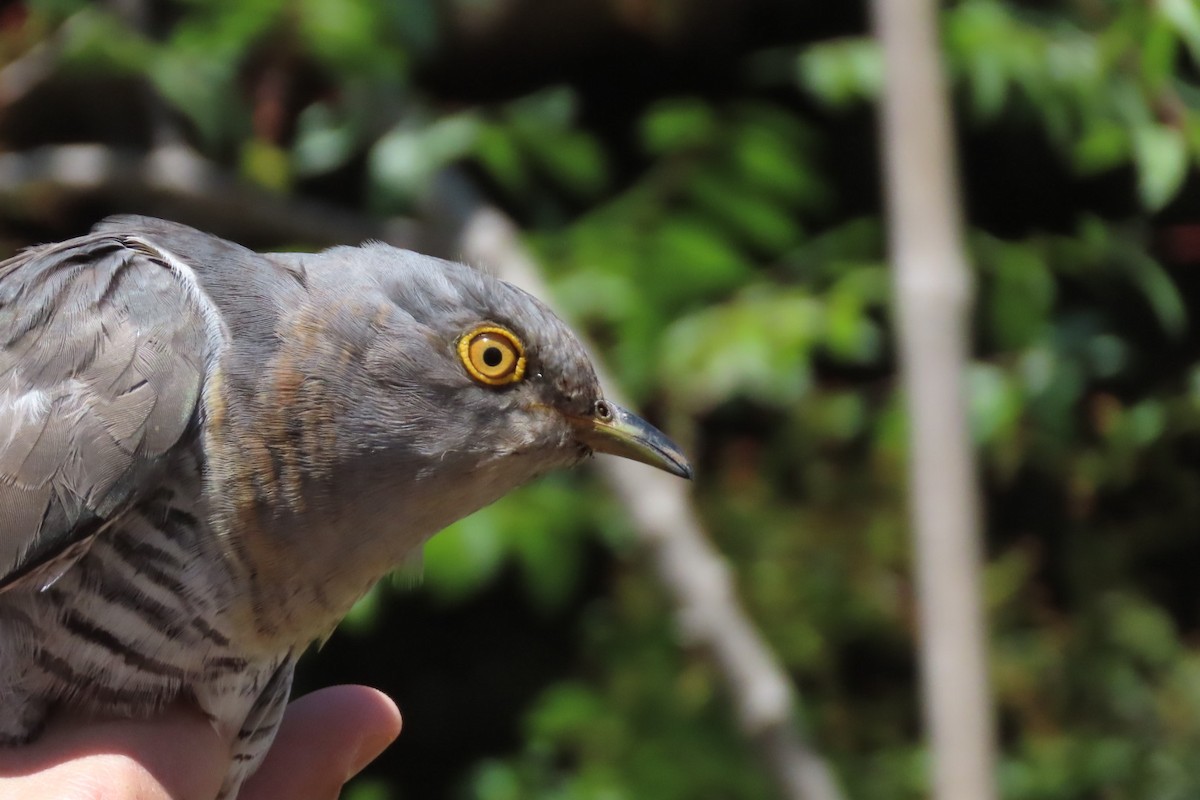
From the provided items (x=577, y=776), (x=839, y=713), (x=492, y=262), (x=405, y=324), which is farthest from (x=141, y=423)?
(x=839, y=713)

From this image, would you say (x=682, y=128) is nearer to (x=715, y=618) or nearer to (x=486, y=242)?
(x=486, y=242)

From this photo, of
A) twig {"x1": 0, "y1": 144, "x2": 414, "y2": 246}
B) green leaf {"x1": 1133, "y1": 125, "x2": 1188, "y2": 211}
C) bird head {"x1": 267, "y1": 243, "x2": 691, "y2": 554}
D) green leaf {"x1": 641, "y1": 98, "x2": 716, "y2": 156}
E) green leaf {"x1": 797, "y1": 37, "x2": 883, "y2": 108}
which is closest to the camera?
bird head {"x1": 267, "y1": 243, "x2": 691, "y2": 554}

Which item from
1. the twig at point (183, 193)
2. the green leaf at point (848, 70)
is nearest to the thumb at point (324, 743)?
the twig at point (183, 193)

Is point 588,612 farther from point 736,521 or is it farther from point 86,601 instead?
point 86,601

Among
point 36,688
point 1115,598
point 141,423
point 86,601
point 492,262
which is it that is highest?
point 492,262

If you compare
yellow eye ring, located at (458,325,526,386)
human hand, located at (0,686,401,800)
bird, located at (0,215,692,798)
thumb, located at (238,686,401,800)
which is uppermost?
yellow eye ring, located at (458,325,526,386)

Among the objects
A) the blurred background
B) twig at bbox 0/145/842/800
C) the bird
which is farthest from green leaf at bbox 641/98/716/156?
the bird

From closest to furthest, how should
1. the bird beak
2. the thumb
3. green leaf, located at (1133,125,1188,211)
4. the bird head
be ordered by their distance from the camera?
the bird head < the bird beak < the thumb < green leaf, located at (1133,125,1188,211)

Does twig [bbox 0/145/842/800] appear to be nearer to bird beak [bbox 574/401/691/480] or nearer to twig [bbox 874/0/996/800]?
twig [bbox 874/0/996/800]
